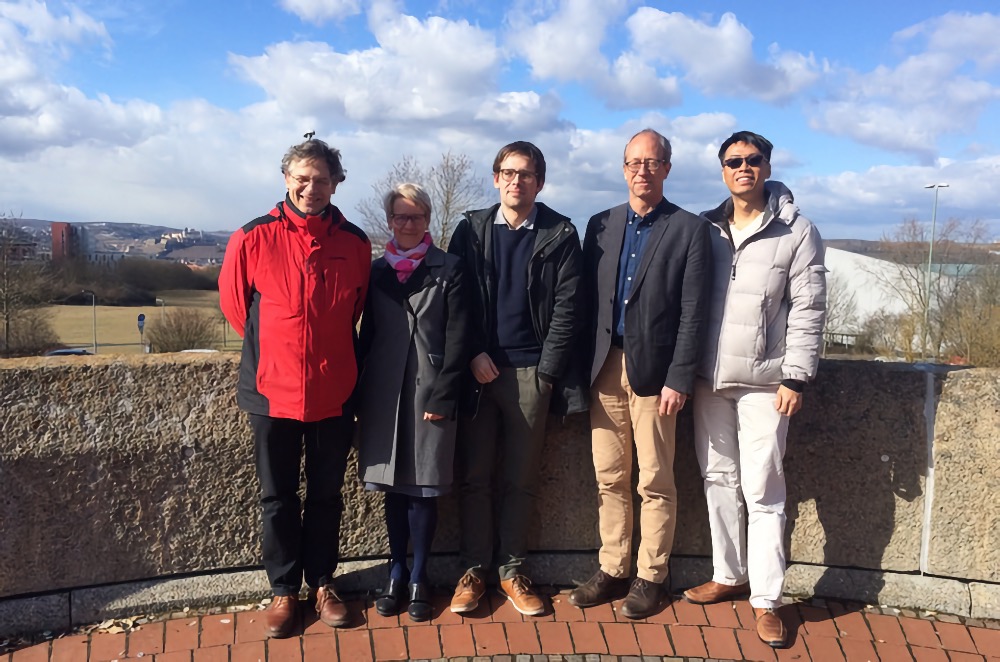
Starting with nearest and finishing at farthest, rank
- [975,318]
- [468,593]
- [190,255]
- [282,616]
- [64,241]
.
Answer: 1. [282,616]
2. [468,593]
3. [975,318]
4. [64,241]
5. [190,255]

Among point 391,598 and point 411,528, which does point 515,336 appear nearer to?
point 411,528

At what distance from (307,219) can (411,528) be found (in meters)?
1.34

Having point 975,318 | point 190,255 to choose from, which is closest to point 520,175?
point 975,318

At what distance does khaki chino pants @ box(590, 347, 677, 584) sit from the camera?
3092 mm

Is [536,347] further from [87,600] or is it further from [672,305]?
[87,600]

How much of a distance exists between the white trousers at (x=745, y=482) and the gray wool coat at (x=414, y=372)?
1.09m

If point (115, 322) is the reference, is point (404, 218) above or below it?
above

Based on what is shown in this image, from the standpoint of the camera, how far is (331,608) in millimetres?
2988

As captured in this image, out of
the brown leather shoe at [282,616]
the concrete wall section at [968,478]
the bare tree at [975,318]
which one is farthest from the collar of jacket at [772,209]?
the bare tree at [975,318]

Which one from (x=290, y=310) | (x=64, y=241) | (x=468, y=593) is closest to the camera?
(x=290, y=310)

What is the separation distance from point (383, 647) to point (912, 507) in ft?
7.78

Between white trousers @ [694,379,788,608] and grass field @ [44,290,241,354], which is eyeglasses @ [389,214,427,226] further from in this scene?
grass field @ [44,290,241,354]

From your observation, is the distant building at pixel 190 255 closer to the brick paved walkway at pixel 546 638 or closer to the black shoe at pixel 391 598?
the brick paved walkway at pixel 546 638

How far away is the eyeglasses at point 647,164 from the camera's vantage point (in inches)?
118
